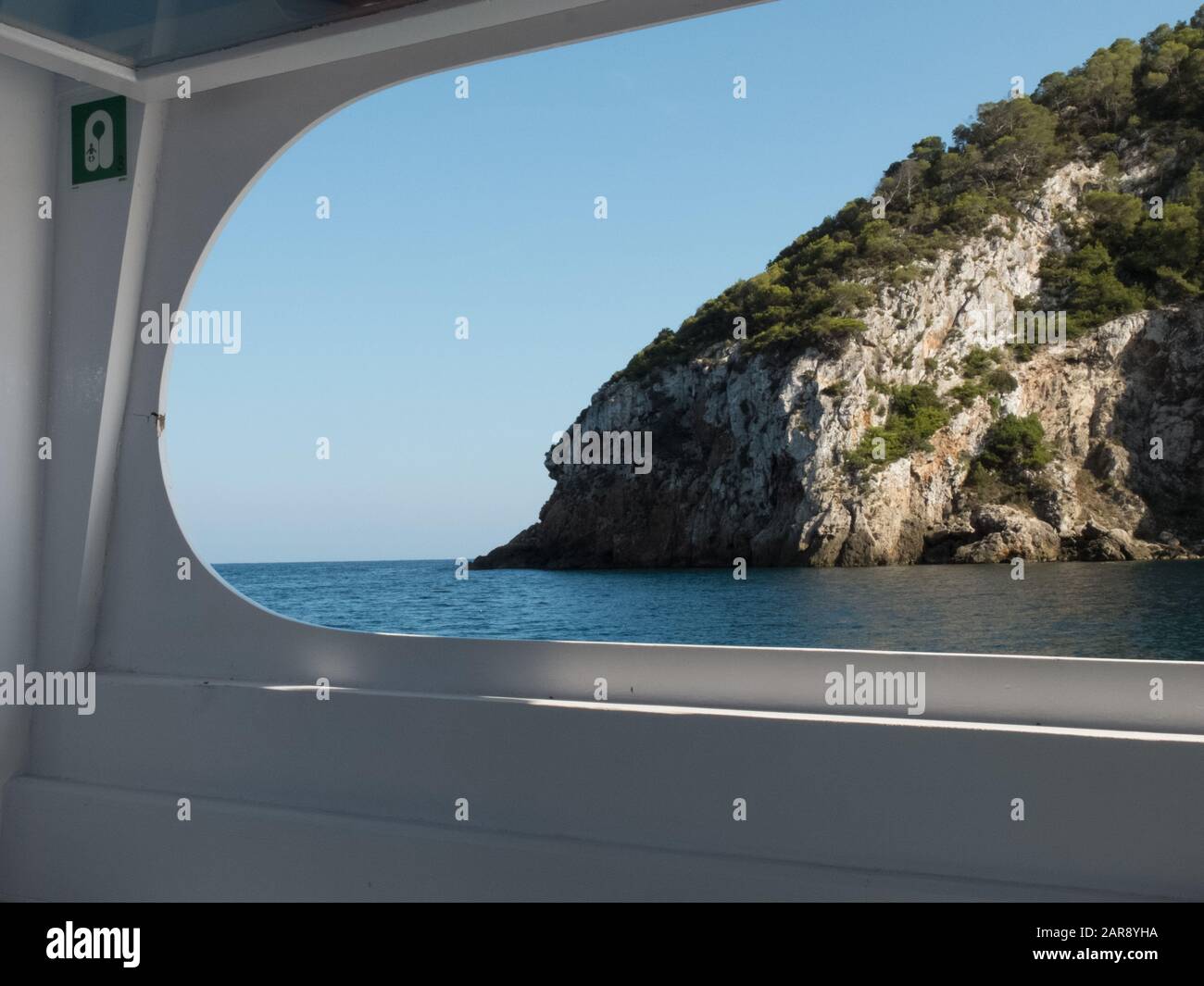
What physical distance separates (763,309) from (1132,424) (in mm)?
15226

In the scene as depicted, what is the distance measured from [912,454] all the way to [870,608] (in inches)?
295

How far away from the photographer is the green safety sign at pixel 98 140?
2756 millimetres

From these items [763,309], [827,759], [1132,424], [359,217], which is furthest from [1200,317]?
[827,759]

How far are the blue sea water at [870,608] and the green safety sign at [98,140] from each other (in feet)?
94.1

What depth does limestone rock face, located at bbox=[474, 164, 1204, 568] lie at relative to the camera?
3700 centimetres

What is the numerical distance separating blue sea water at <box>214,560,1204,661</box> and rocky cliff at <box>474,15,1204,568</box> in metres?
1.15

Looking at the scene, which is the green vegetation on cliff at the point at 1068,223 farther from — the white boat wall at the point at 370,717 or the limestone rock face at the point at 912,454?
the white boat wall at the point at 370,717

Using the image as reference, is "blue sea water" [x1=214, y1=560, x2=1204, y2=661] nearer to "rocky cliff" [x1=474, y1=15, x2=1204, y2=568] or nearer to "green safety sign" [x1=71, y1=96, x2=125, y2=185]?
"rocky cliff" [x1=474, y1=15, x2=1204, y2=568]

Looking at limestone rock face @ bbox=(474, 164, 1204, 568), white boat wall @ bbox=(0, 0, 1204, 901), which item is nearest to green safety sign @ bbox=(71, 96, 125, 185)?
white boat wall @ bbox=(0, 0, 1204, 901)

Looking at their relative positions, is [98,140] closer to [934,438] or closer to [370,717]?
[370,717]

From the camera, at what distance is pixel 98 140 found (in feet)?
9.12

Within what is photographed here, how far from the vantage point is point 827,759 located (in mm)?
2033

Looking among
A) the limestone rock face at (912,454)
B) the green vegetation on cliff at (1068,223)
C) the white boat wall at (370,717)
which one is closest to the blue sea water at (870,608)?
the limestone rock face at (912,454)
